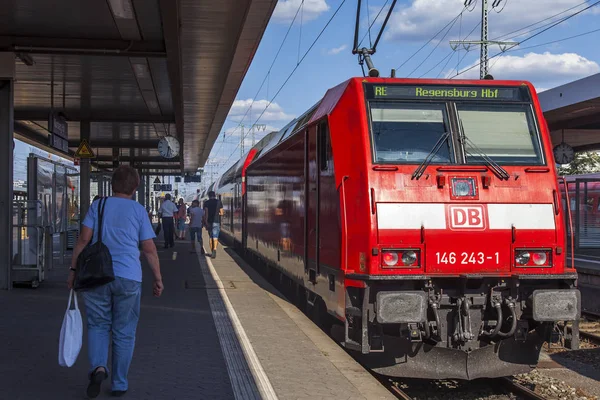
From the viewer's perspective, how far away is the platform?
6.75 metres

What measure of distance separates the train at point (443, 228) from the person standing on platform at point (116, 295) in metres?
2.30

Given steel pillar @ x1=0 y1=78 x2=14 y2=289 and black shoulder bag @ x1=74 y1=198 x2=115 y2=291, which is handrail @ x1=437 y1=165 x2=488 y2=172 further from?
steel pillar @ x1=0 y1=78 x2=14 y2=289

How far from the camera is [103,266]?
6.07 meters

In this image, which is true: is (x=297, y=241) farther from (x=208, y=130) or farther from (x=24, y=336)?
(x=208, y=130)

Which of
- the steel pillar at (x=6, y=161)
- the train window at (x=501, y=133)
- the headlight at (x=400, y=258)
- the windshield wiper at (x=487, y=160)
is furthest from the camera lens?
the steel pillar at (x=6, y=161)

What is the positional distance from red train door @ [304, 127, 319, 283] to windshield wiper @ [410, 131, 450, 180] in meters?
1.65

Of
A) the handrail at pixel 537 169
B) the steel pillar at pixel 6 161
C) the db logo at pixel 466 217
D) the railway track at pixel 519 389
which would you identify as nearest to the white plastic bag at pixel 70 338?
the db logo at pixel 466 217

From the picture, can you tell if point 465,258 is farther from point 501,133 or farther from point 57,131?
point 57,131

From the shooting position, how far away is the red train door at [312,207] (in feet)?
30.9

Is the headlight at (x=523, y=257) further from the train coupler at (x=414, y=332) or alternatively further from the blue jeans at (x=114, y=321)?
the blue jeans at (x=114, y=321)

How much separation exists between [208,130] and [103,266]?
2221 cm

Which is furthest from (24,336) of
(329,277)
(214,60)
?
(214,60)

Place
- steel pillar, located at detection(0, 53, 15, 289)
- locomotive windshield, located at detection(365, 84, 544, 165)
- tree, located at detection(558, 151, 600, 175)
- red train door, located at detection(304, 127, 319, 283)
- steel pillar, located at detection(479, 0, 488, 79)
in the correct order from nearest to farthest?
locomotive windshield, located at detection(365, 84, 544, 165) → red train door, located at detection(304, 127, 319, 283) → steel pillar, located at detection(0, 53, 15, 289) → steel pillar, located at detection(479, 0, 488, 79) → tree, located at detection(558, 151, 600, 175)

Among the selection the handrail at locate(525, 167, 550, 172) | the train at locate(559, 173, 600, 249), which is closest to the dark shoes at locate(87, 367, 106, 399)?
Result: the handrail at locate(525, 167, 550, 172)
